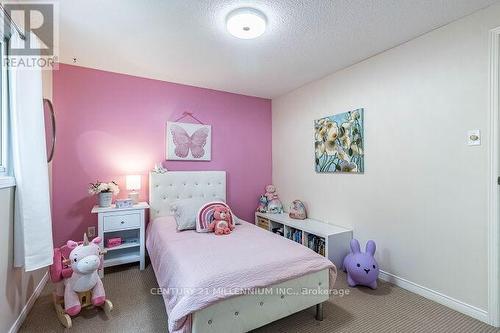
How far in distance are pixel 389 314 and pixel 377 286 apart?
0.48m

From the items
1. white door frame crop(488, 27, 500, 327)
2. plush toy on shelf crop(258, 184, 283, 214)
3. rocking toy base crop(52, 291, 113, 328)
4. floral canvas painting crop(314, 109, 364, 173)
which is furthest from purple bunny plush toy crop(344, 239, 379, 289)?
rocking toy base crop(52, 291, 113, 328)

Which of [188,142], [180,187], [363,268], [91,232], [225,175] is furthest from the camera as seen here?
[225,175]

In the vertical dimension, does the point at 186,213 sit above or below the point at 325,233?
above

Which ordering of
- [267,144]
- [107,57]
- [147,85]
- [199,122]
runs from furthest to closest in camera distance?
[267,144] → [199,122] → [147,85] → [107,57]

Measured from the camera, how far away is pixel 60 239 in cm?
277

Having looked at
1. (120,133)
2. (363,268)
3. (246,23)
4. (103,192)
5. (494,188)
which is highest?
(246,23)

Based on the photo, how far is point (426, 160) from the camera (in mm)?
2162

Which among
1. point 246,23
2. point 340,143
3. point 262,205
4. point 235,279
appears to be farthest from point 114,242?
point 340,143

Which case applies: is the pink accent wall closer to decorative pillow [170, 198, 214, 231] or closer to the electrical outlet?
the electrical outlet

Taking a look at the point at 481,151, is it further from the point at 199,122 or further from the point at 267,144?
the point at 199,122

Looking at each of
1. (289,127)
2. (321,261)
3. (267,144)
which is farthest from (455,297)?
(267,144)

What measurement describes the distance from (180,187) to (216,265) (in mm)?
1813
